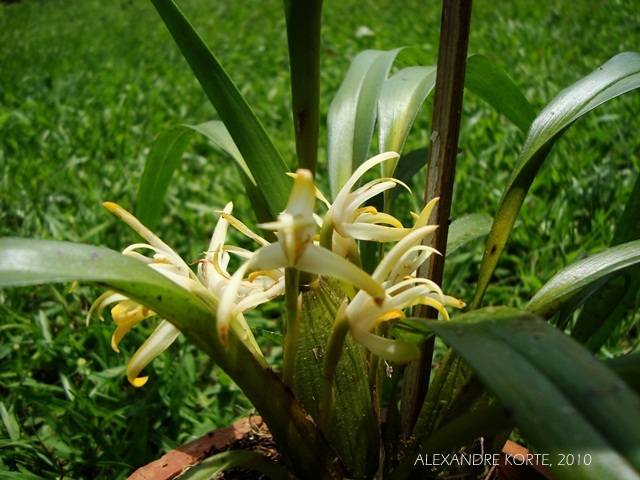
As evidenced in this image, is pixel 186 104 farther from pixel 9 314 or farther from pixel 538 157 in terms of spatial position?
pixel 538 157

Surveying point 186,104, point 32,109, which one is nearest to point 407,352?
point 186,104

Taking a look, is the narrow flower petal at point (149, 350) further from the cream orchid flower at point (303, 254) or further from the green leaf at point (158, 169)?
the green leaf at point (158, 169)

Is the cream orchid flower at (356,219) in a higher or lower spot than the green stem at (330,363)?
higher

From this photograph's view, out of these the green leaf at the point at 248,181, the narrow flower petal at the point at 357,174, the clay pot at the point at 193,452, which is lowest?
the clay pot at the point at 193,452

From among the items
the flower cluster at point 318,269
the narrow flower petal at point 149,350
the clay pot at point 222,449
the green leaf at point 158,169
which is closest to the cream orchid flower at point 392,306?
the flower cluster at point 318,269

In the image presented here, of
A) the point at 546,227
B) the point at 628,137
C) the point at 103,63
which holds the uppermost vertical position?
the point at 103,63

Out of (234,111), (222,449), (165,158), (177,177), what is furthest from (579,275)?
(177,177)

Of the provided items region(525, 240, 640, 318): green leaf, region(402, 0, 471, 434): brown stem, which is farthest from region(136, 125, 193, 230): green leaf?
region(525, 240, 640, 318): green leaf

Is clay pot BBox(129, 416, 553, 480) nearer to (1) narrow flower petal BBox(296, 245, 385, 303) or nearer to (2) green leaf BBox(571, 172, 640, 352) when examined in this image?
(2) green leaf BBox(571, 172, 640, 352)
